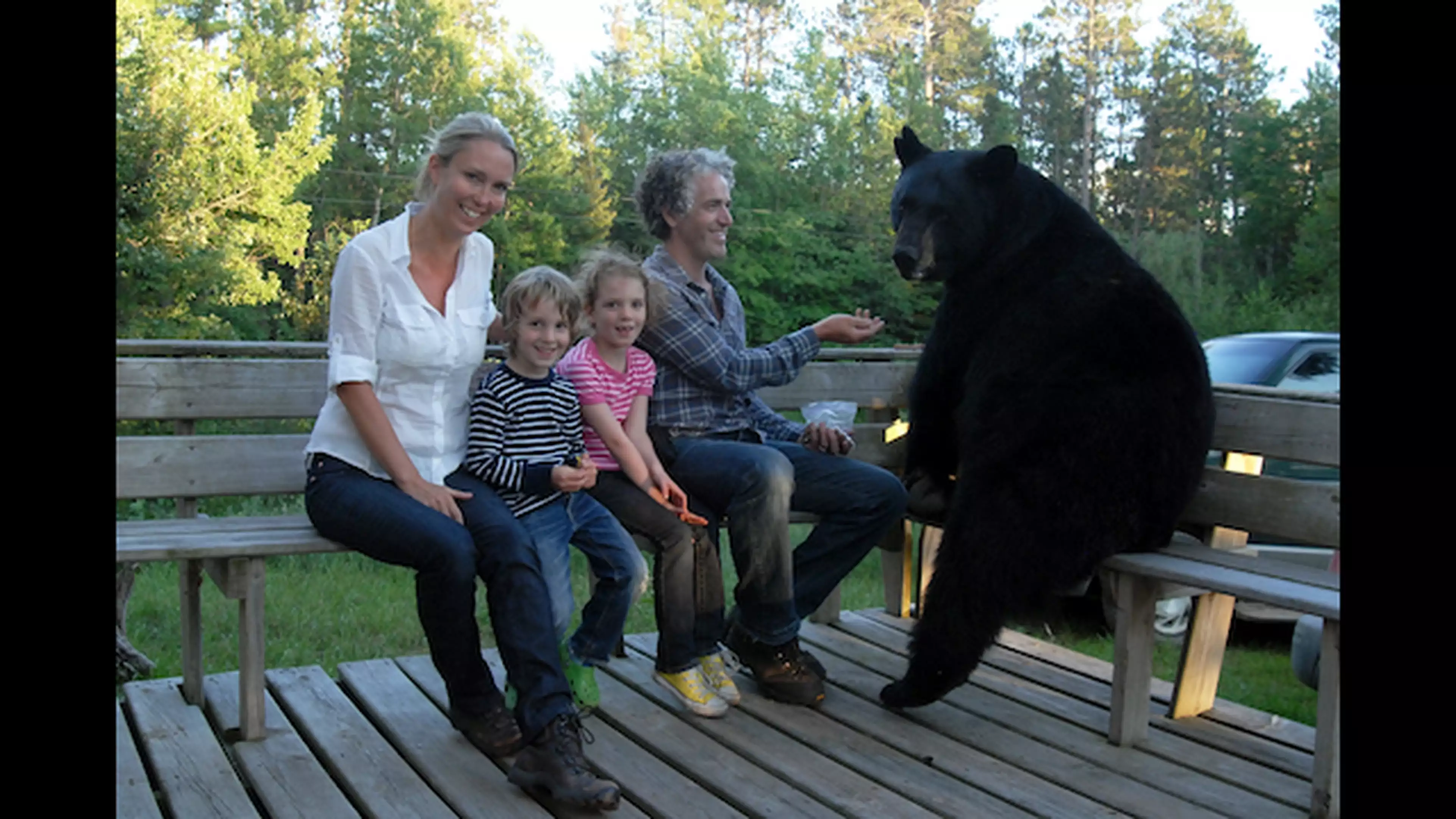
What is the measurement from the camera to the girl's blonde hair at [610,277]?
317 centimetres

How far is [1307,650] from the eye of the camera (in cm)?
370

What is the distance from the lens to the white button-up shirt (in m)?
2.84

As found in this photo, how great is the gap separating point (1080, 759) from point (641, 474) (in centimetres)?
131

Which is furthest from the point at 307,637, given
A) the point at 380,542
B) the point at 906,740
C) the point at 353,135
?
the point at 353,135

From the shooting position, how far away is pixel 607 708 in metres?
3.32

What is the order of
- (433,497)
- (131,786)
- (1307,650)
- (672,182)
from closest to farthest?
(131,786), (433,497), (672,182), (1307,650)

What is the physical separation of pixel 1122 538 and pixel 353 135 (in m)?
28.8

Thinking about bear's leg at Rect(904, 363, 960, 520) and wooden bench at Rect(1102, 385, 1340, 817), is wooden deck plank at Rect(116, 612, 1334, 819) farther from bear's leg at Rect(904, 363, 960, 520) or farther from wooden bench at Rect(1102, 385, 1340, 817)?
bear's leg at Rect(904, 363, 960, 520)

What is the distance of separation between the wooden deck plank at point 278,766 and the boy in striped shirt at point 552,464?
20.2 inches

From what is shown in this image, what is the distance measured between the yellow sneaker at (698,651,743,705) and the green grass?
127cm

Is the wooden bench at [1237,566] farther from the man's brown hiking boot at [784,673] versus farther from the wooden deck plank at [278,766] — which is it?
the wooden deck plank at [278,766]

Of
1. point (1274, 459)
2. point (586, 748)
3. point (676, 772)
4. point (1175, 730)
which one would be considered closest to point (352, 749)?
point (586, 748)

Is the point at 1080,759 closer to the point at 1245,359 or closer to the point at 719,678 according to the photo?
the point at 719,678

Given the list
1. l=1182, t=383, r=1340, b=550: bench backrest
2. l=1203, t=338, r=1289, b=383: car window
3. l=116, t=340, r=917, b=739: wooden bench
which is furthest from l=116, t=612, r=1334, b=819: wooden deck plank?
l=1203, t=338, r=1289, b=383: car window
